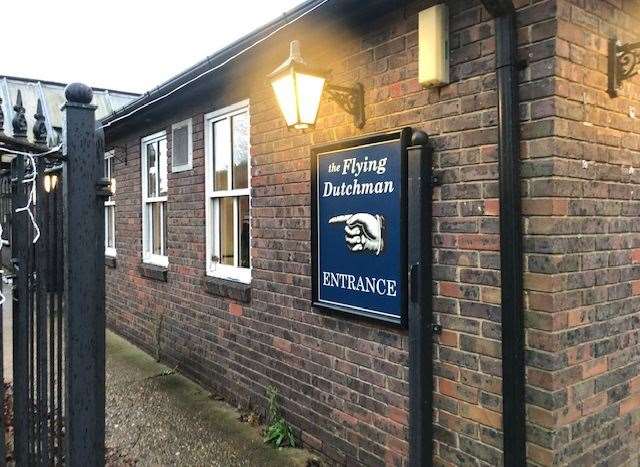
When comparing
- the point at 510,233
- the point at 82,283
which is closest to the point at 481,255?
the point at 510,233

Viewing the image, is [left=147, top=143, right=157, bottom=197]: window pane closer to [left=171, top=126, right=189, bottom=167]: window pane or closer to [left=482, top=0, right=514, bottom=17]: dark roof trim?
[left=171, top=126, right=189, bottom=167]: window pane

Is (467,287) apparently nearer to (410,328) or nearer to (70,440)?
(410,328)

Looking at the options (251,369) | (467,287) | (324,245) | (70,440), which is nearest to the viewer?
(70,440)

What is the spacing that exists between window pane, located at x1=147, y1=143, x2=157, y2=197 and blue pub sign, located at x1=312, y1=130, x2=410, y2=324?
3743mm

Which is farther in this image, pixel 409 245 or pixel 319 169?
pixel 319 169

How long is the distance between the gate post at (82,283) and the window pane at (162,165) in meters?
4.44

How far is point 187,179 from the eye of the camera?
5559 mm

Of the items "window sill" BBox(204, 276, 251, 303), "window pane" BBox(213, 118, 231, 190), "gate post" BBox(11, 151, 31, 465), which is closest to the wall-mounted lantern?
"gate post" BBox(11, 151, 31, 465)

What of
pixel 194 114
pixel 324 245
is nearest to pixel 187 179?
pixel 194 114

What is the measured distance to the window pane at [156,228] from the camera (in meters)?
6.57

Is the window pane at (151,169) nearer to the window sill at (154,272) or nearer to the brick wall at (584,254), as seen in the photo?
the window sill at (154,272)

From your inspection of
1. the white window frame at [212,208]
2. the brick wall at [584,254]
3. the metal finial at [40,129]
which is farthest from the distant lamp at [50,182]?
the white window frame at [212,208]

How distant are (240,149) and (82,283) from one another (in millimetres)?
3050

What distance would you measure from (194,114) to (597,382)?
436 centimetres
